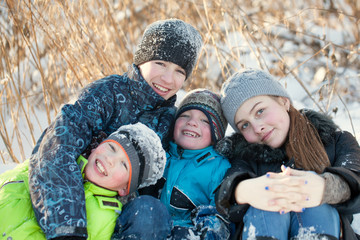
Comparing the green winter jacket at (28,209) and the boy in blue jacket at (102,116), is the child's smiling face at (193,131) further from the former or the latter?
the green winter jacket at (28,209)

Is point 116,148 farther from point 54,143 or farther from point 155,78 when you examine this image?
point 155,78

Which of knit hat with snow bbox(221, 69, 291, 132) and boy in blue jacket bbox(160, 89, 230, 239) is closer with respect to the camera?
boy in blue jacket bbox(160, 89, 230, 239)

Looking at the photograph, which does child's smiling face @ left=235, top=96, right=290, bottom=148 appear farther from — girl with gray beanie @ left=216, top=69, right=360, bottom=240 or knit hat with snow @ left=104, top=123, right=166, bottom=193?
knit hat with snow @ left=104, top=123, right=166, bottom=193

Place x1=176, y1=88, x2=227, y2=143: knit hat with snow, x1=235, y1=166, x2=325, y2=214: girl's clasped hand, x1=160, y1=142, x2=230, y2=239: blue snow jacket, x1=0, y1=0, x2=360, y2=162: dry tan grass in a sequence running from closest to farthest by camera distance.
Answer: x1=235, y1=166, x2=325, y2=214: girl's clasped hand → x1=160, y1=142, x2=230, y2=239: blue snow jacket → x1=176, y1=88, x2=227, y2=143: knit hat with snow → x1=0, y1=0, x2=360, y2=162: dry tan grass

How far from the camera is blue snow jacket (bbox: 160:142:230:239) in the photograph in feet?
6.81

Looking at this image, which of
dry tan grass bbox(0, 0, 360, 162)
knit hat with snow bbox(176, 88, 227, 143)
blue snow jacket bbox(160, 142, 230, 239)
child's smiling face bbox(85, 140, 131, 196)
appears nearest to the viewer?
child's smiling face bbox(85, 140, 131, 196)

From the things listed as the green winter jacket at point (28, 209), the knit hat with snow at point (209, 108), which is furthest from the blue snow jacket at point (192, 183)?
the green winter jacket at point (28, 209)

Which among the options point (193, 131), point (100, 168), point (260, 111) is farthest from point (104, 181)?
point (260, 111)

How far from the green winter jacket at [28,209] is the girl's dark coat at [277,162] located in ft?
1.61

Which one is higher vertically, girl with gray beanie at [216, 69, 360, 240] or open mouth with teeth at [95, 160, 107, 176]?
open mouth with teeth at [95, 160, 107, 176]

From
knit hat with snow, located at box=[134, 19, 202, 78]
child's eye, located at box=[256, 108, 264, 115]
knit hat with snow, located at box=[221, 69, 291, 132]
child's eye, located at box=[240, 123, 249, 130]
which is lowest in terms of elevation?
child's eye, located at box=[240, 123, 249, 130]

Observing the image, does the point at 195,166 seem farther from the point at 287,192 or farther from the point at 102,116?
the point at 287,192

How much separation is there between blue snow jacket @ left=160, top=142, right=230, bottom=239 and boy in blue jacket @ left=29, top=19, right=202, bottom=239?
0.72 ft

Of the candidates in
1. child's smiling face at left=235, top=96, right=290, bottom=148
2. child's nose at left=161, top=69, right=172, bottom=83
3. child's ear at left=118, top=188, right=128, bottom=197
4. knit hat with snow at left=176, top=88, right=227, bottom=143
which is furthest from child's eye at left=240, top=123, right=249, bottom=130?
child's ear at left=118, top=188, right=128, bottom=197
